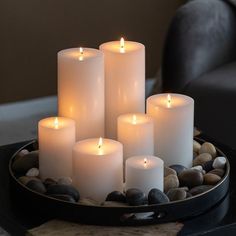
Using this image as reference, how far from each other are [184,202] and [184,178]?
118 mm

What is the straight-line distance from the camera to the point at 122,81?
1.50 metres

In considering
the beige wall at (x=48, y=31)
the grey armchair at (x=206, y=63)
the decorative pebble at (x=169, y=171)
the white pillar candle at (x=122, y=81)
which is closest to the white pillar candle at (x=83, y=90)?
the white pillar candle at (x=122, y=81)

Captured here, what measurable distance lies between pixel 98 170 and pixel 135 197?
0.10m

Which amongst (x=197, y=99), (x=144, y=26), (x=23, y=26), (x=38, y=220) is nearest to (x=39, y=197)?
(x=38, y=220)

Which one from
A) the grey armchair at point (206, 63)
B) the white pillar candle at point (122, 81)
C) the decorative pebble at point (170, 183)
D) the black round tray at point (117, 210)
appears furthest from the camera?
the grey armchair at point (206, 63)

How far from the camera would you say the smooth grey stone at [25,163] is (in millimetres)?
1453

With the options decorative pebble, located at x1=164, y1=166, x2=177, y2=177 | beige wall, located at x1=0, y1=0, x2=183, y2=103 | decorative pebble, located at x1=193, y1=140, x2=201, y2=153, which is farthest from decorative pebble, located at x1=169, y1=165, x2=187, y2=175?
beige wall, located at x1=0, y1=0, x2=183, y2=103

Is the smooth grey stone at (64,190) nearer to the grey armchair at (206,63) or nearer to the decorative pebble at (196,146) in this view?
the decorative pebble at (196,146)

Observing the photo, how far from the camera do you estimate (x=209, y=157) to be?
151 centimetres

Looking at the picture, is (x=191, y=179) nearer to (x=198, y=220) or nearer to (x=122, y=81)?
(x=198, y=220)

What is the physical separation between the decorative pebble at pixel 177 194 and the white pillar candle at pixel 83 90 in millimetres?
249

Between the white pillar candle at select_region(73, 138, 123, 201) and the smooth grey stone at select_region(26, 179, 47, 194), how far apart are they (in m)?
0.06

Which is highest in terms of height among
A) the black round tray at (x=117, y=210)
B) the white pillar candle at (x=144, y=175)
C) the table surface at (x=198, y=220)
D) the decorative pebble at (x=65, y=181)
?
the white pillar candle at (x=144, y=175)

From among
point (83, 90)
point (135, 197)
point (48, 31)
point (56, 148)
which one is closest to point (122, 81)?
point (83, 90)
